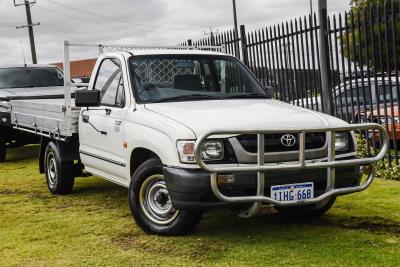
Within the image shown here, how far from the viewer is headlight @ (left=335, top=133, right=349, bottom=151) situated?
17.1ft

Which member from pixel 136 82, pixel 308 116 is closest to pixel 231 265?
pixel 308 116

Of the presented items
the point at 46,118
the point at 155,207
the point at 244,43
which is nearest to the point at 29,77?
the point at 244,43

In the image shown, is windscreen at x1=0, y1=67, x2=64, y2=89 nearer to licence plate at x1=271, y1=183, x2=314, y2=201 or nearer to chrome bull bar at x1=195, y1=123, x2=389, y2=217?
chrome bull bar at x1=195, y1=123, x2=389, y2=217

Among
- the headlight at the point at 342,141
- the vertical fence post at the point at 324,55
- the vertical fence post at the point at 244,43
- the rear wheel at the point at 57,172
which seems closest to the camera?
the headlight at the point at 342,141

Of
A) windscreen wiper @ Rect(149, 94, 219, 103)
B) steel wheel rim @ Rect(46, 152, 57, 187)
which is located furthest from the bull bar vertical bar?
steel wheel rim @ Rect(46, 152, 57, 187)

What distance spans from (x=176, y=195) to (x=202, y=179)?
0.92ft

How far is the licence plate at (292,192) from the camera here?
4.76m

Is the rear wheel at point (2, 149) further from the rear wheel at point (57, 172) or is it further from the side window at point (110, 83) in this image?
the side window at point (110, 83)

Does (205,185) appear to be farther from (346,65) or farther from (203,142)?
(346,65)

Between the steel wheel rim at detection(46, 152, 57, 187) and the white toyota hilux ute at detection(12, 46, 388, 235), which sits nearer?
the white toyota hilux ute at detection(12, 46, 388, 235)

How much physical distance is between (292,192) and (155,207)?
51.1 inches

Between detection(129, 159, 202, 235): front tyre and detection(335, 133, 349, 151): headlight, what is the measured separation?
1.39 metres

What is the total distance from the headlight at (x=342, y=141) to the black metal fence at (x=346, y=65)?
308 centimetres

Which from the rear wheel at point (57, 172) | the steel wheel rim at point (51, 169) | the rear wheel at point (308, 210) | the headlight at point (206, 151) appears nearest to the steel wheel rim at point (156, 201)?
the headlight at point (206, 151)
